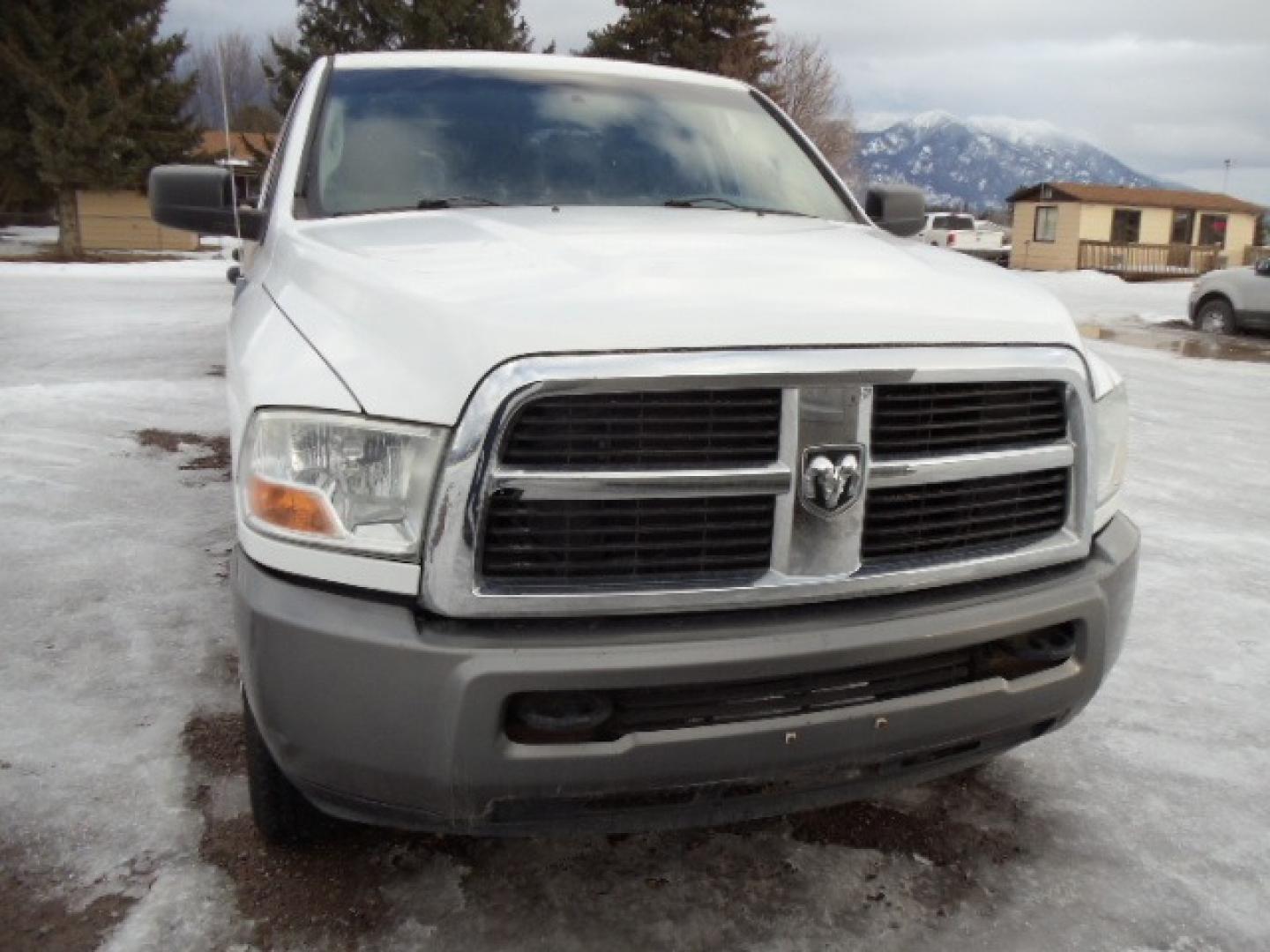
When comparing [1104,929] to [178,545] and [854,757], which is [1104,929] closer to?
[854,757]

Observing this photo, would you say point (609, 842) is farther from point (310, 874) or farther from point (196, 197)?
point (196, 197)

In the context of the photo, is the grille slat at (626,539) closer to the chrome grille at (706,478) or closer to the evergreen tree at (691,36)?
the chrome grille at (706,478)

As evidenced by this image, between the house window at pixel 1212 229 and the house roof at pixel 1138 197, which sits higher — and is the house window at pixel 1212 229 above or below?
below

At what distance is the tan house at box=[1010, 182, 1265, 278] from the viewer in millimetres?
39281

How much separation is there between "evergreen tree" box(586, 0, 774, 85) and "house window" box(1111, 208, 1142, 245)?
1507 centimetres

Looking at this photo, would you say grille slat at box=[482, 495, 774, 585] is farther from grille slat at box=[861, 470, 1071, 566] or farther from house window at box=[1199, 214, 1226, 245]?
house window at box=[1199, 214, 1226, 245]

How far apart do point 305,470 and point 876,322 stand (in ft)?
3.53

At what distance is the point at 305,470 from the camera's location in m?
1.88

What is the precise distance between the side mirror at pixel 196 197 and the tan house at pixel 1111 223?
37.1 meters

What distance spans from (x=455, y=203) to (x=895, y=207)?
5.97 feet

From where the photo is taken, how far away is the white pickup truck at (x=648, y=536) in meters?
1.78

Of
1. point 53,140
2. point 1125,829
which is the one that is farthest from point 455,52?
point 53,140

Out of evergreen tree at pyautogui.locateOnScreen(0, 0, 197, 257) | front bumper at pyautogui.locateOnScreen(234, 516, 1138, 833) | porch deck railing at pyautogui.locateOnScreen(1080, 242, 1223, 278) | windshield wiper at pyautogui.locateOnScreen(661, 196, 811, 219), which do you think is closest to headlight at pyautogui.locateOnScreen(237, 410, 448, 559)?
front bumper at pyautogui.locateOnScreen(234, 516, 1138, 833)

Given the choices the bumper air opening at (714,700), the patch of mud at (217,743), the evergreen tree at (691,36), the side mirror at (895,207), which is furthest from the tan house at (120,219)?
the bumper air opening at (714,700)
